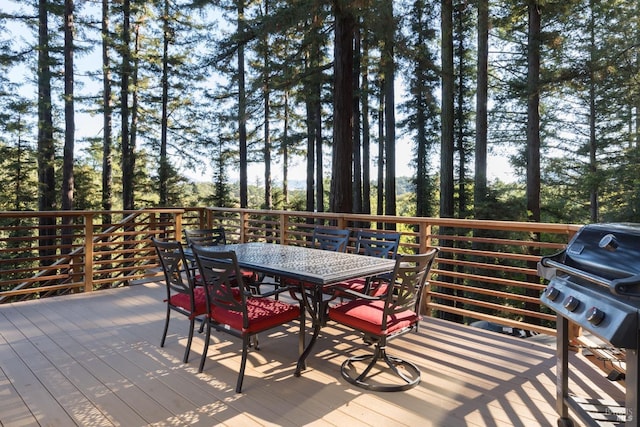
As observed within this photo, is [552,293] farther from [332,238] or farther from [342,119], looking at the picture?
[342,119]

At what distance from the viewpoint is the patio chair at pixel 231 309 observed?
2.48 metres

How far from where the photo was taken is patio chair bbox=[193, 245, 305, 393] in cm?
248

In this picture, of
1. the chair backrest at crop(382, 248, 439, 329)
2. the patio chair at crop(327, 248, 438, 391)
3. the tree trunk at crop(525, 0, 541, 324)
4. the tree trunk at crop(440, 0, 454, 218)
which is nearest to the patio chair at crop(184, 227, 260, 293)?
the patio chair at crop(327, 248, 438, 391)

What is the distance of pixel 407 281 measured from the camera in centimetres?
249

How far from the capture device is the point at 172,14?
45.8ft

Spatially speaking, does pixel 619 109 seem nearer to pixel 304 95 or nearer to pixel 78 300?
pixel 304 95

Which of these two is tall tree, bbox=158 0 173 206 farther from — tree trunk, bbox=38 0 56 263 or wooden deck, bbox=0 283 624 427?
wooden deck, bbox=0 283 624 427

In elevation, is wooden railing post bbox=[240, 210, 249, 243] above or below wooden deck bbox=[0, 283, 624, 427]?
above

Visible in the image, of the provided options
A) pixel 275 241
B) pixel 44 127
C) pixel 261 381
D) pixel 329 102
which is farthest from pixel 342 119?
pixel 44 127

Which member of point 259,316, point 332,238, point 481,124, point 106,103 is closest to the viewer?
point 259,316

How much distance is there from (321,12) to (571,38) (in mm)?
8020

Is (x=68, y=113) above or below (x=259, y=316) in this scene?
above

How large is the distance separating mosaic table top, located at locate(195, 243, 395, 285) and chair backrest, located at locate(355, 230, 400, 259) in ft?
1.60

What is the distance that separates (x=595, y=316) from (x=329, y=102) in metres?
12.7
